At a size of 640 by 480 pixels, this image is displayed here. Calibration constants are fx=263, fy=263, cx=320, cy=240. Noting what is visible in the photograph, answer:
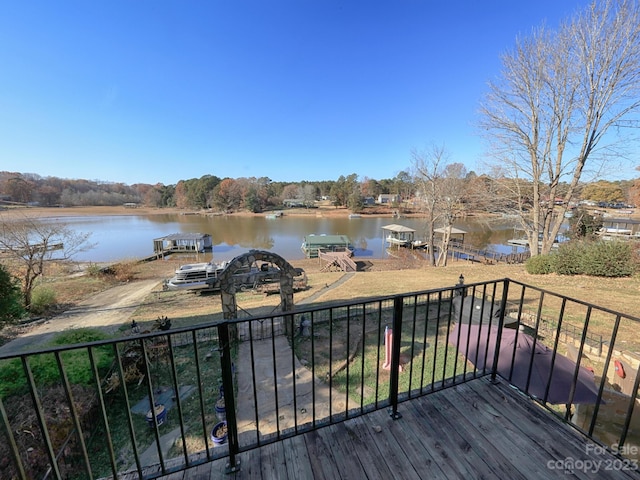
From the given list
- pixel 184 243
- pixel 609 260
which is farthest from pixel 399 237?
pixel 184 243

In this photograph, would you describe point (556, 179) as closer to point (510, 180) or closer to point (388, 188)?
point (510, 180)

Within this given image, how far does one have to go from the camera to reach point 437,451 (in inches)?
68.7

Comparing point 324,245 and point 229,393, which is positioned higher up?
point 229,393

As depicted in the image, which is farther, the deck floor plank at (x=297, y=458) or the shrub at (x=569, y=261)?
the shrub at (x=569, y=261)

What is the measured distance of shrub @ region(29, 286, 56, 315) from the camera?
936cm

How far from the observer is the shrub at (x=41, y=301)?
9359mm

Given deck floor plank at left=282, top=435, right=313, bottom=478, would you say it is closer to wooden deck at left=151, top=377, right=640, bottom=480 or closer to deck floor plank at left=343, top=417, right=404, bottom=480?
wooden deck at left=151, top=377, right=640, bottom=480

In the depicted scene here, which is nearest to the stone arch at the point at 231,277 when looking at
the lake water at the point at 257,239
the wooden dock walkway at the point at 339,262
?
the wooden dock walkway at the point at 339,262

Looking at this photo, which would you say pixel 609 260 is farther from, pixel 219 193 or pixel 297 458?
pixel 219 193

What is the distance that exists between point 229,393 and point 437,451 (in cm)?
142

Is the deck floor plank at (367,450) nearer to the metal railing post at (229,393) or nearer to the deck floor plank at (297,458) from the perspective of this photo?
the deck floor plank at (297,458)

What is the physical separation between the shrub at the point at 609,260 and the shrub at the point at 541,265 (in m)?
0.89

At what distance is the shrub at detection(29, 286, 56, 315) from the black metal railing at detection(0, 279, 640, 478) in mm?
6887

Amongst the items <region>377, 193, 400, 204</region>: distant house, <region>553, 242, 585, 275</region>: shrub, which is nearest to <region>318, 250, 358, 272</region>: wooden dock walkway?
<region>553, 242, 585, 275</region>: shrub
